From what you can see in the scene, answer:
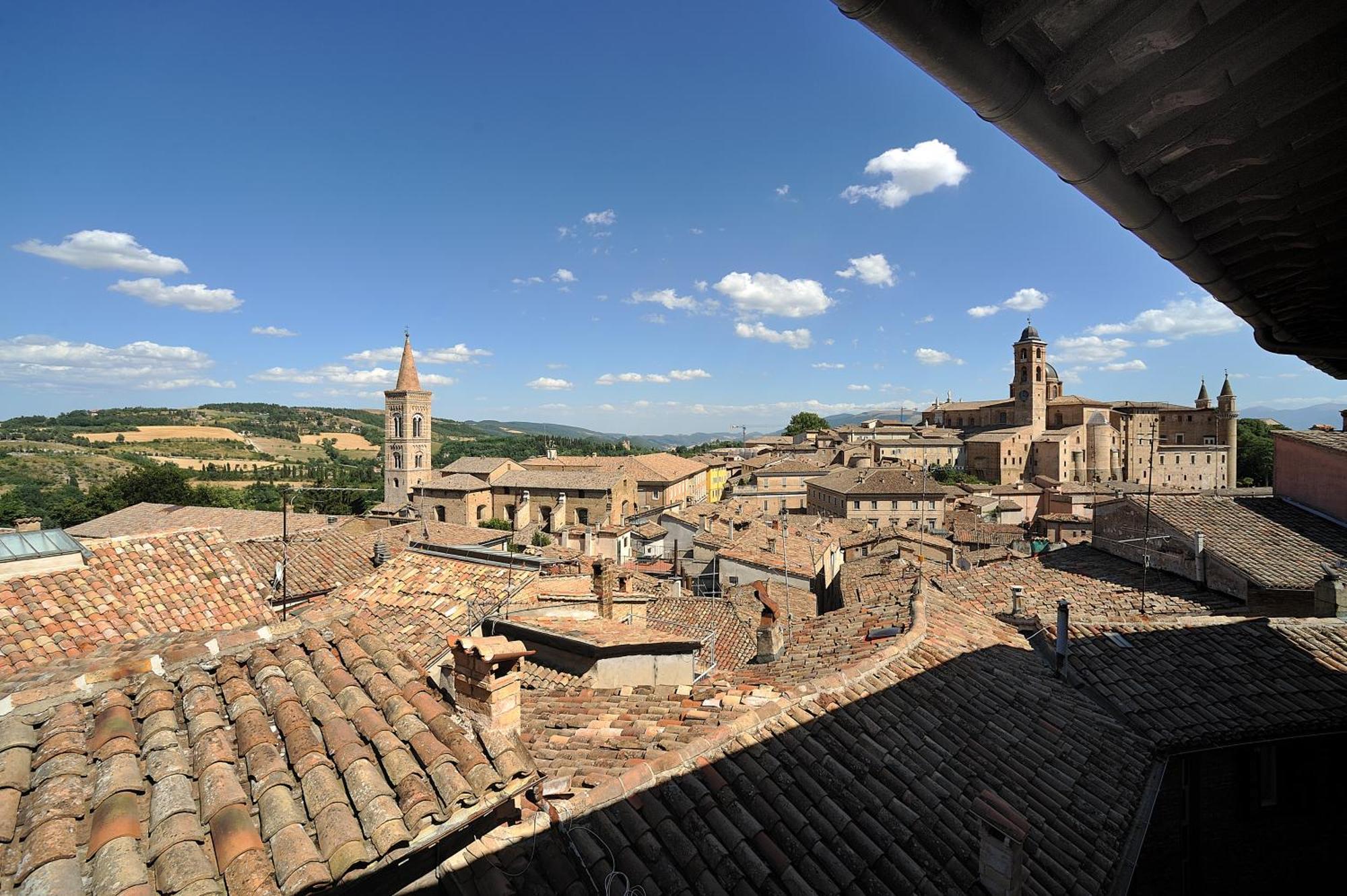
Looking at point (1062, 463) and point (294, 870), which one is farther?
point (1062, 463)

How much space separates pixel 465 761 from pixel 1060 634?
29.2 ft

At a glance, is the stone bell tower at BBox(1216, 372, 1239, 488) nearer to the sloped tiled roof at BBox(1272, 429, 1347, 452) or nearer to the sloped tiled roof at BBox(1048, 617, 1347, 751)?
the sloped tiled roof at BBox(1272, 429, 1347, 452)

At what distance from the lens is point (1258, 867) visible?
712cm

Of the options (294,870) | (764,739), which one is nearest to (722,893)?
(764,739)

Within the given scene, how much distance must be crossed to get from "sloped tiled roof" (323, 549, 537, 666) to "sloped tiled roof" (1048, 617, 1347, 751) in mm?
8885

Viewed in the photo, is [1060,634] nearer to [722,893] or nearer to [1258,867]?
[1258,867]

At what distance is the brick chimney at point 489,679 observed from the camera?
149 inches

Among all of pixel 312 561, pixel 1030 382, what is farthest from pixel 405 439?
pixel 1030 382

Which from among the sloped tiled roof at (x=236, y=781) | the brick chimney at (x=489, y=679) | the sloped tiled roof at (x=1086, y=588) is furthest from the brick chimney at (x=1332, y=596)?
the sloped tiled roof at (x=236, y=781)

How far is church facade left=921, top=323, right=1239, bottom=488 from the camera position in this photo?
63.2 m

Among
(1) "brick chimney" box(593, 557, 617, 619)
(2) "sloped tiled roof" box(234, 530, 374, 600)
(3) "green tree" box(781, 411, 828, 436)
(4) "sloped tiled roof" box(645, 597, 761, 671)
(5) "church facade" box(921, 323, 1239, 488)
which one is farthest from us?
(3) "green tree" box(781, 411, 828, 436)

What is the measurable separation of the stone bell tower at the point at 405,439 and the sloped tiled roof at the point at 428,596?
146 ft

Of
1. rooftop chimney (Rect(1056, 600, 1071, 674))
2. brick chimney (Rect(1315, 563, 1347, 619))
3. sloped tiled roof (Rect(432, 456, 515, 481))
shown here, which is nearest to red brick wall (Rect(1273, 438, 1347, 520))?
brick chimney (Rect(1315, 563, 1347, 619))

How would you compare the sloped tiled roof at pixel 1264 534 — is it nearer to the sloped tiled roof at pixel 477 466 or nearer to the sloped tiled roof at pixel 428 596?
the sloped tiled roof at pixel 428 596
